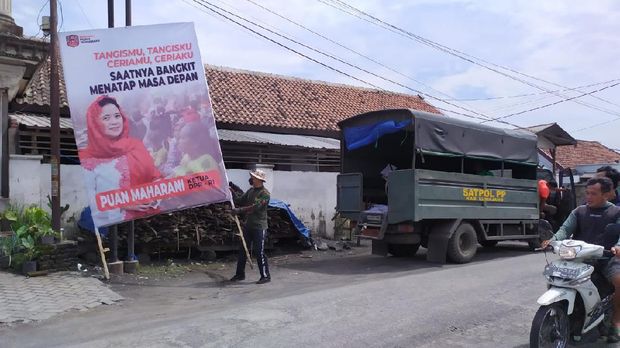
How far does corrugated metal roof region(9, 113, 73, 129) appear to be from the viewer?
1196 cm

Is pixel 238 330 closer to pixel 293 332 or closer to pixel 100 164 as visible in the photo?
pixel 293 332

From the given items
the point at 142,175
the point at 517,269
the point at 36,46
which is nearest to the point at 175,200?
the point at 142,175

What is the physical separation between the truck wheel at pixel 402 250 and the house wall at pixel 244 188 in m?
3.70

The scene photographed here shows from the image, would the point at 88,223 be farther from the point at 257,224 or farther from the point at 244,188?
the point at 244,188

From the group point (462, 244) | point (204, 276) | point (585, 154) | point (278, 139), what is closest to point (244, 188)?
point (278, 139)

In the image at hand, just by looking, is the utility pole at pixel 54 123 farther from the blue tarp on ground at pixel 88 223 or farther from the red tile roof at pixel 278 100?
the red tile roof at pixel 278 100

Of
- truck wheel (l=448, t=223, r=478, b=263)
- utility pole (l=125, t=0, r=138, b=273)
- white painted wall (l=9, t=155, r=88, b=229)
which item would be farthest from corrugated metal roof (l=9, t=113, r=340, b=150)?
truck wheel (l=448, t=223, r=478, b=263)

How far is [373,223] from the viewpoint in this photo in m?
10.1

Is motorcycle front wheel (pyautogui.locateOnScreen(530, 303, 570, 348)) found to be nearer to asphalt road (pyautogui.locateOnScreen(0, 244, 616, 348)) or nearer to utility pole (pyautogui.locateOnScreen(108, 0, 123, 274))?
asphalt road (pyautogui.locateOnScreen(0, 244, 616, 348))

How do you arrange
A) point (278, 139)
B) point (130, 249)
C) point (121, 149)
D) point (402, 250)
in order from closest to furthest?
point (121, 149) → point (130, 249) → point (402, 250) → point (278, 139)

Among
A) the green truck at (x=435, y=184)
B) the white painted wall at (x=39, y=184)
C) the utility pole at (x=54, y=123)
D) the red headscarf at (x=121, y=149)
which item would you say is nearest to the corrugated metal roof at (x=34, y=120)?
the white painted wall at (x=39, y=184)

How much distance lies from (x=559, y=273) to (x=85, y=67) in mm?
7158

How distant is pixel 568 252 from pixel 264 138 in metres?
12.4

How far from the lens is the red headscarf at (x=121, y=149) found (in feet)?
27.7
